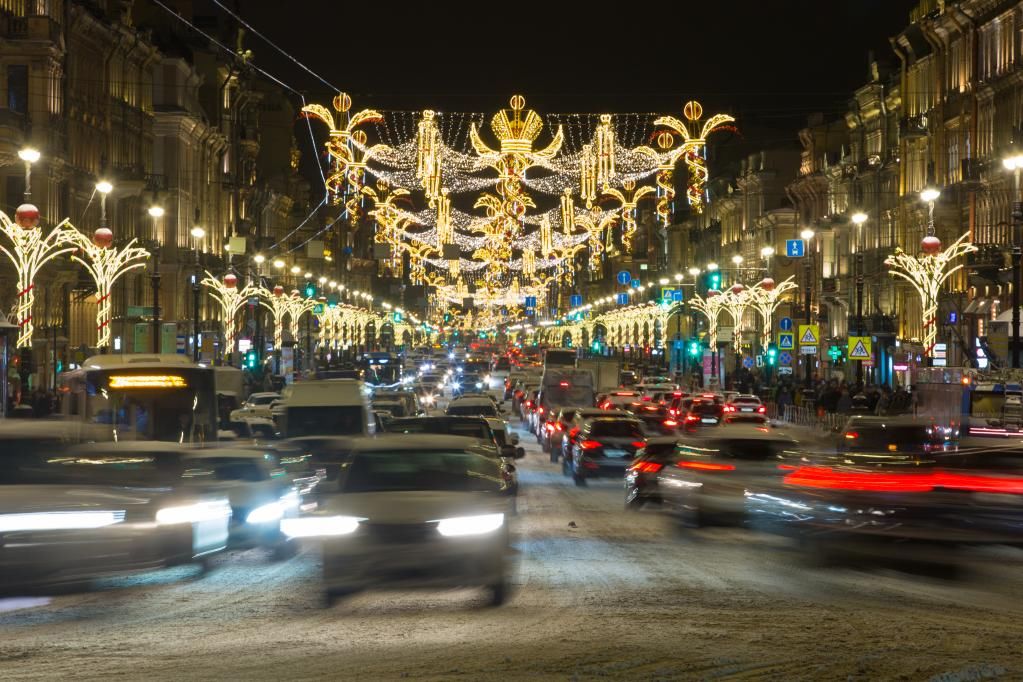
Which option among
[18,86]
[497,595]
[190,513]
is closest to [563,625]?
[497,595]

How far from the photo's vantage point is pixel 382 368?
87.4 m

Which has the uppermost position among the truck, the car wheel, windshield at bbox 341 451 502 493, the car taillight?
the truck

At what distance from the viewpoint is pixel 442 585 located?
14445mm

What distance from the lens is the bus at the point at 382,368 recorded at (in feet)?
257

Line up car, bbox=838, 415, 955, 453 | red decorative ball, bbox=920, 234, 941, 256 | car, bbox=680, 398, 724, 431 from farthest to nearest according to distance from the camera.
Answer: car, bbox=680, 398, 724, 431
red decorative ball, bbox=920, 234, 941, 256
car, bbox=838, 415, 955, 453

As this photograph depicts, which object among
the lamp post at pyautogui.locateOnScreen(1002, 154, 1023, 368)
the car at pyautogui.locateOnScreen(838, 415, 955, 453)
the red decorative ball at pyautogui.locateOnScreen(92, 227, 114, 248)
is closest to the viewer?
the car at pyautogui.locateOnScreen(838, 415, 955, 453)

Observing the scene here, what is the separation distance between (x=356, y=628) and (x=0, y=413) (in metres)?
30.2

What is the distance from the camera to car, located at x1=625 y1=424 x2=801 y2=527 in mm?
20359

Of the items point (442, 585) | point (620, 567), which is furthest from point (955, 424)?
point (442, 585)

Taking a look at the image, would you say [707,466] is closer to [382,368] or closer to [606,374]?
[606,374]

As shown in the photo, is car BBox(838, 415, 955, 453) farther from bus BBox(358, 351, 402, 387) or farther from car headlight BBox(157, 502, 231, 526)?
bus BBox(358, 351, 402, 387)

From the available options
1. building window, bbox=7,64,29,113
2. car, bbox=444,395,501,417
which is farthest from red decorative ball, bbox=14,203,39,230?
building window, bbox=7,64,29,113

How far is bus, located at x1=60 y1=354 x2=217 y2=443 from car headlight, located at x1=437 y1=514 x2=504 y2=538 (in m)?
18.8

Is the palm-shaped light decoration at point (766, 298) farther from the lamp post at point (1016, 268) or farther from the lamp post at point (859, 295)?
the lamp post at point (1016, 268)
